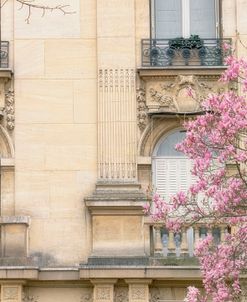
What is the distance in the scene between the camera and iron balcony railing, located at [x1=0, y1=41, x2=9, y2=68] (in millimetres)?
27969

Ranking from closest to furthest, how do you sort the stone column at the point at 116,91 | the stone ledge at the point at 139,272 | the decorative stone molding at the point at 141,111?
the stone ledge at the point at 139,272 < the stone column at the point at 116,91 < the decorative stone molding at the point at 141,111

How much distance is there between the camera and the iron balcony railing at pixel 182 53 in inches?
1106

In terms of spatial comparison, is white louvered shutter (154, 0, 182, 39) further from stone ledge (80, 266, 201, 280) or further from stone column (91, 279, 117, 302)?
stone column (91, 279, 117, 302)

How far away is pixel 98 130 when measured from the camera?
27.8 m

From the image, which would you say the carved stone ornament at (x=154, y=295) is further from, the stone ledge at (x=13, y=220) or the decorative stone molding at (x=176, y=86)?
the decorative stone molding at (x=176, y=86)

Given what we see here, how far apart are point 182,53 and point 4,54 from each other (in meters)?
3.69

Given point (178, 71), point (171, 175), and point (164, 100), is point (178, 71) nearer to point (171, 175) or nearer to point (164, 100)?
point (164, 100)

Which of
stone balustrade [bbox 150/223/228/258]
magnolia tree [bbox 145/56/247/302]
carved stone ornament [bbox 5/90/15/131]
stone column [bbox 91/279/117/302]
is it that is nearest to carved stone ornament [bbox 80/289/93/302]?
stone column [bbox 91/279/117/302]

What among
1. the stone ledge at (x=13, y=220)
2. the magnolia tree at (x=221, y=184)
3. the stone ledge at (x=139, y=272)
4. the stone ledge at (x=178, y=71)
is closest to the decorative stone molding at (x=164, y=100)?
the stone ledge at (x=178, y=71)

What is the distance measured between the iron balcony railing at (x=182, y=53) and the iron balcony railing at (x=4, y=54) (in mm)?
2822

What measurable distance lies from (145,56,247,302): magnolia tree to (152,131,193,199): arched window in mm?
4908

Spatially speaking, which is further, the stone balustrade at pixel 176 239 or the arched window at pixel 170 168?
the arched window at pixel 170 168

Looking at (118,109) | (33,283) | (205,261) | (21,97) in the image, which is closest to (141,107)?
(118,109)

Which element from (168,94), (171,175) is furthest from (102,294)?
(168,94)
